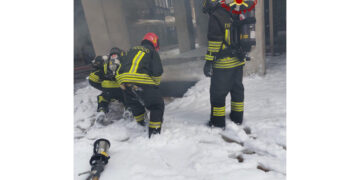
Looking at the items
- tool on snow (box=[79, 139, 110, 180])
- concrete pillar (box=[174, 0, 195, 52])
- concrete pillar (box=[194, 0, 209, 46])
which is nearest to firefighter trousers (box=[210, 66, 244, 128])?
tool on snow (box=[79, 139, 110, 180])

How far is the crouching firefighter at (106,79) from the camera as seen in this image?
11.8 feet

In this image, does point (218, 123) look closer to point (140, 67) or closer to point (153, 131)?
→ point (153, 131)

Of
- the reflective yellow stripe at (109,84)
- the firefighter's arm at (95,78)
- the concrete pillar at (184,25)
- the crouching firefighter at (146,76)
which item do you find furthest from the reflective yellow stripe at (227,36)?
the concrete pillar at (184,25)

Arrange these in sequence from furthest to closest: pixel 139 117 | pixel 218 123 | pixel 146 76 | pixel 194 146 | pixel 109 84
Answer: pixel 109 84 → pixel 139 117 → pixel 218 123 → pixel 146 76 → pixel 194 146

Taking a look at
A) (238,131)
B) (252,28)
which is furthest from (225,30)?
(238,131)

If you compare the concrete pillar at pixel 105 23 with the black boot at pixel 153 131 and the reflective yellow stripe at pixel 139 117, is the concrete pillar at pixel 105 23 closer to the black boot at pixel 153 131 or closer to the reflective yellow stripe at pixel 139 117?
the reflective yellow stripe at pixel 139 117

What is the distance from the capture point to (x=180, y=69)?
7.41 metres

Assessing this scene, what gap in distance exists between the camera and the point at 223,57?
2.66 meters

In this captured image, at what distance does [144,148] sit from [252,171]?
130 cm

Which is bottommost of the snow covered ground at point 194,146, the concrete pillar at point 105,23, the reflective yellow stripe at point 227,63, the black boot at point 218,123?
the snow covered ground at point 194,146

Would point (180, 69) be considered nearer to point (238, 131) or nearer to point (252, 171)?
point (238, 131)

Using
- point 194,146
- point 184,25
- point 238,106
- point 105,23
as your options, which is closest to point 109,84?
point 194,146

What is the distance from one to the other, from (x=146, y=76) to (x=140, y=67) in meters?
0.14

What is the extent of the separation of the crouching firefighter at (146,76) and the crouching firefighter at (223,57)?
0.73 m
